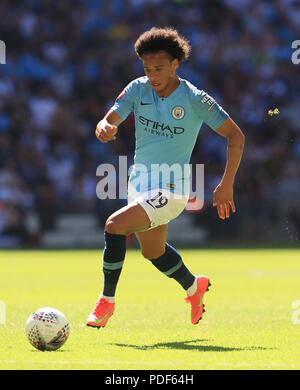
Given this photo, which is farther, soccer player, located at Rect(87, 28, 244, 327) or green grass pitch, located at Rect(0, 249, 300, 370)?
soccer player, located at Rect(87, 28, 244, 327)

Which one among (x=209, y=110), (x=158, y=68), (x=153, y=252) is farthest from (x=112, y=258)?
(x=158, y=68)

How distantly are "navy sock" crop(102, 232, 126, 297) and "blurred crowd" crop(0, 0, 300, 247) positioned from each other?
13.0m

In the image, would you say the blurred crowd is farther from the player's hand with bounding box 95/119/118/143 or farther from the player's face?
the player's hand with bounding box 95/119/118/143

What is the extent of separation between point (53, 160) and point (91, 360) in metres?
16.2

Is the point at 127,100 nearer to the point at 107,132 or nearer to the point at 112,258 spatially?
the point at 107,132

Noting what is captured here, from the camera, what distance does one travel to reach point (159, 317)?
27.8 ft

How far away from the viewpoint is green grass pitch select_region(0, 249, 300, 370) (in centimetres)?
577

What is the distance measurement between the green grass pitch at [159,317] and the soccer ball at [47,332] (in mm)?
101

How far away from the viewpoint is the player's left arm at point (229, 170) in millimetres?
6910

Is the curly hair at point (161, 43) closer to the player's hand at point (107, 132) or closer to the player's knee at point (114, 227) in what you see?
the player's hand at point (107, 132)

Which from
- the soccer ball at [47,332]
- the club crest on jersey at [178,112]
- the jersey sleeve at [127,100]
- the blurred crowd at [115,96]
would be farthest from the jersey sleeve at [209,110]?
the blurred crowd at [115,96]

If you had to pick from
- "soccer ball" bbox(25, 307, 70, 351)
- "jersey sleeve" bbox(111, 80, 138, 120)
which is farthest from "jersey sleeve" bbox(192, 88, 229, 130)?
"soccer ball" bbox(25, 307, 70, 351)

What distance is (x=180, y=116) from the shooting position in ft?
23.9

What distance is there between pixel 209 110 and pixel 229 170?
0.55m
